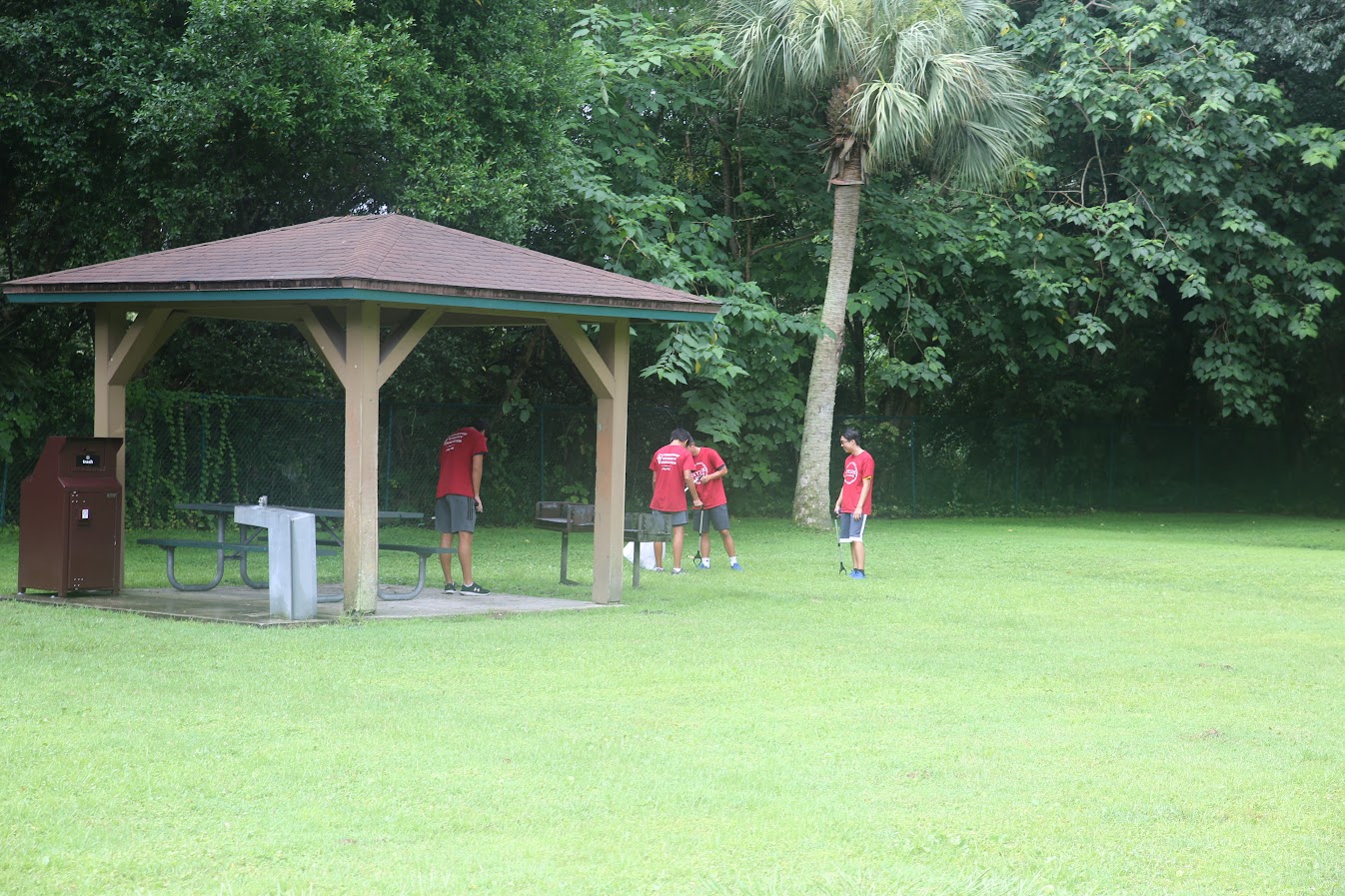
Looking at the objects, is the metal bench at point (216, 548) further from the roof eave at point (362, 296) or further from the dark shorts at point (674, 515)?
the dark shorts at point (674, 515)

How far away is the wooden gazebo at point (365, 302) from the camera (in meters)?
11.9

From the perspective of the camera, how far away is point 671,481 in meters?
16.9

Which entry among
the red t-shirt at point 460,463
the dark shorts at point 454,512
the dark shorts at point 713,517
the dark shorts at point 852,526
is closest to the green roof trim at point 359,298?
the red t-shirt at point 460,463

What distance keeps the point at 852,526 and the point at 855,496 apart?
39 centimetres

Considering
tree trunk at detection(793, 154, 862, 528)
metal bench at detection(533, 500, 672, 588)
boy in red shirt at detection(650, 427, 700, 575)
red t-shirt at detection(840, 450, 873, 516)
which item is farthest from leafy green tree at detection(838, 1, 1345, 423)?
metal bench at detection(533, 500, 672, 588)

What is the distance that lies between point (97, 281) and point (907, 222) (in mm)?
15527

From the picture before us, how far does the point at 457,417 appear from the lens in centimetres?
2362

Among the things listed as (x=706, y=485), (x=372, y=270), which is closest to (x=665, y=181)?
(x=706, y=485)

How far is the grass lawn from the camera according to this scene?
5.46 metres

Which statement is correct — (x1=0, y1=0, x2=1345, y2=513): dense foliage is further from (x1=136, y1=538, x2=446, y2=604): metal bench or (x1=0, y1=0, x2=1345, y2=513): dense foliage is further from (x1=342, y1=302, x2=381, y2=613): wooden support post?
(x1=342, y1=302, x2=381, y2=613): wooden support post

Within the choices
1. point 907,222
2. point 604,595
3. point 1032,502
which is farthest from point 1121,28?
point 604,595

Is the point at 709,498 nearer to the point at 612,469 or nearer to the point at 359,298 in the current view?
the point at 612,469

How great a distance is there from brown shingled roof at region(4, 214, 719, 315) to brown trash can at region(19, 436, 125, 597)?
1428 millimetres

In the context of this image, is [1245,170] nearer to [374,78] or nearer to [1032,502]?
[1032,502]
